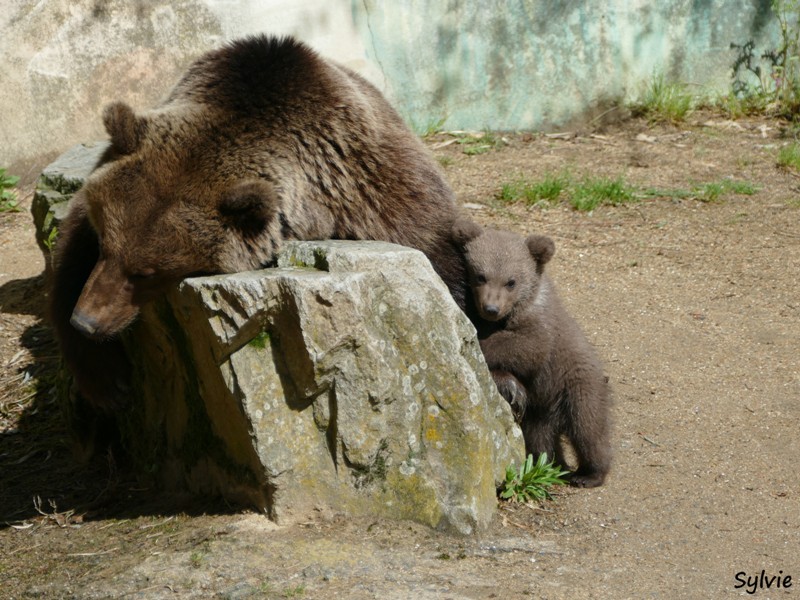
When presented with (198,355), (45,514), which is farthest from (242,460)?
(45,514)

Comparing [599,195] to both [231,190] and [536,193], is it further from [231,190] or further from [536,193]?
[231,190]

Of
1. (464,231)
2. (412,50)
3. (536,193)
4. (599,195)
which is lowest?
(599,195)

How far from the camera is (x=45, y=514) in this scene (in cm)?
525

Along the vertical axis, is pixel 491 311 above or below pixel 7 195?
below

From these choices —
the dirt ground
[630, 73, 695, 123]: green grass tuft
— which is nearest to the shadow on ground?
the dirt ground

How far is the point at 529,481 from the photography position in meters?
4.91

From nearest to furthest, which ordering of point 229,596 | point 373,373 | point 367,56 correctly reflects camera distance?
point 229,596
point 373,373
point 367,56

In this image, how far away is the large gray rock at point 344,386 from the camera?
13.8 feet

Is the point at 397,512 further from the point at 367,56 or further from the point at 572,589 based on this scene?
the point at 367,56

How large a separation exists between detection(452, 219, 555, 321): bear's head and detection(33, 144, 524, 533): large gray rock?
0.55m

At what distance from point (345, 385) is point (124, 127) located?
1754 mm

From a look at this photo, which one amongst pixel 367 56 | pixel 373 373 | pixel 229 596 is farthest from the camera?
pixel 367 56

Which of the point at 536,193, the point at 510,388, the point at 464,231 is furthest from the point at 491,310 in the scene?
the point at 536,193

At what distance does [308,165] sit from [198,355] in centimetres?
111
